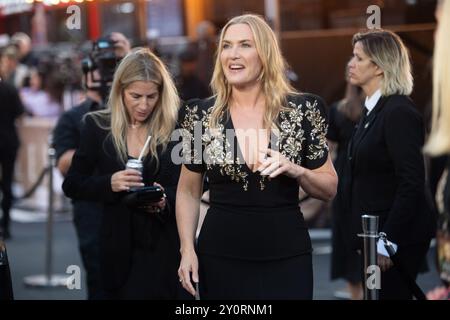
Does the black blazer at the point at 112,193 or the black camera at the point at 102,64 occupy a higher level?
the black camera at the point at 102,64

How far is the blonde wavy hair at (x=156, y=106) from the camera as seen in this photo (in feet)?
18.7

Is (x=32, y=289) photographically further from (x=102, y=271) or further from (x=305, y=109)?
(x=305, y=109)

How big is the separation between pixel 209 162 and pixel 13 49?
11114mm

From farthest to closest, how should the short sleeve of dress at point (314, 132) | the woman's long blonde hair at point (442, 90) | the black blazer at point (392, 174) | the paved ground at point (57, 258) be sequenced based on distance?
the paved ground at point (57, 258) < the black blazer at point (392, 174) < the short sleeve of dress at point (314, 132) < the woman's long blonde hair at point (442, 90)

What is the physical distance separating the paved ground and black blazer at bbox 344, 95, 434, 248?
10.1 ft

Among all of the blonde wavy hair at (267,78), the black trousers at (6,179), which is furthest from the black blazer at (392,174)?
the black trousers at (6,179)

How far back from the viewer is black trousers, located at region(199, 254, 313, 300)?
14.5ft

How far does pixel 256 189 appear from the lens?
175 inches

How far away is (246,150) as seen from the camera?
446 cm

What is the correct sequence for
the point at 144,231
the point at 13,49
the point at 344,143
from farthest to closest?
the point at 13,49, the point at 344,143, the point at 144,231

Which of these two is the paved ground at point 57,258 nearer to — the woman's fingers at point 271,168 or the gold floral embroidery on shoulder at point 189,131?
the gold floral embroidery on shoulder at point 189,131

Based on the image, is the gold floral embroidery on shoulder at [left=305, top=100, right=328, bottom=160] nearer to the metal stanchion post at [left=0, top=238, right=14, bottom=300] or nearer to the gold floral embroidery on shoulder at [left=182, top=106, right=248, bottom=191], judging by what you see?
the gold floral embroidery on shoulder at [left=182, top=106, right=248, bottom=191]

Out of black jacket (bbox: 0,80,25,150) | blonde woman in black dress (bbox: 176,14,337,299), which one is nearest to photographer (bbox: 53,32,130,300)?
blonde woman in black dress (bbox: 176,14,337,299)
